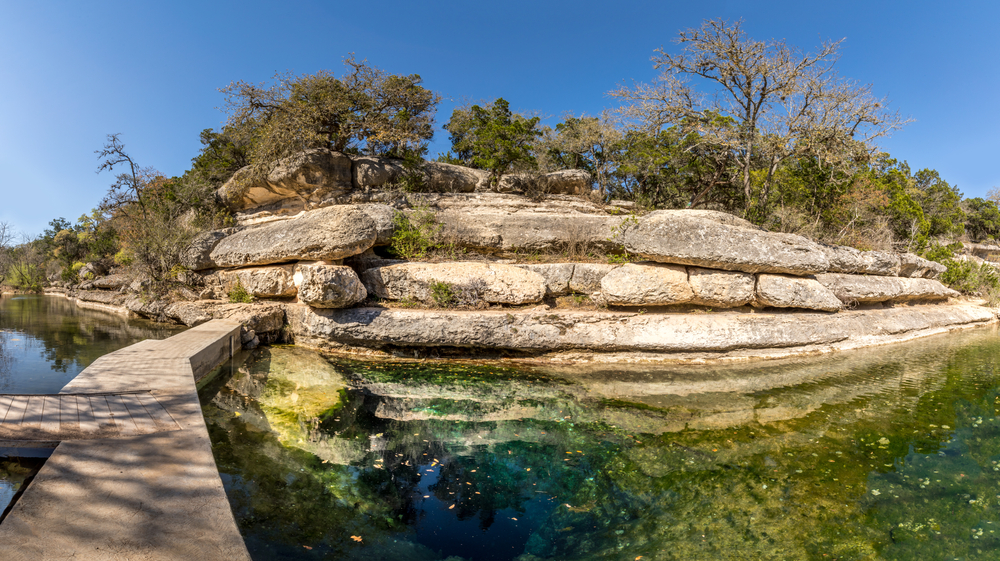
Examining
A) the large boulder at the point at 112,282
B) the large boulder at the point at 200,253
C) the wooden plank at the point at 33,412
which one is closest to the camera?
the wooden plank at the point at 33,412

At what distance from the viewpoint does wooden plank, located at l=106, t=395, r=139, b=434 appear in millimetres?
3648

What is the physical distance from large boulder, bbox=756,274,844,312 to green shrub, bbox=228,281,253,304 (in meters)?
12.9

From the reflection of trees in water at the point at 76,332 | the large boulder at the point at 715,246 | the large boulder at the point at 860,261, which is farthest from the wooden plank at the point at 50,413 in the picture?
the large boulder at the point at 860,261

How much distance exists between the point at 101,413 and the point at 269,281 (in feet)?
23.7

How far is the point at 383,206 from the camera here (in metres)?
11.7

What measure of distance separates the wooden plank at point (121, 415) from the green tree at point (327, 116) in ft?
39.8

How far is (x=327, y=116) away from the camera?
49.0ft

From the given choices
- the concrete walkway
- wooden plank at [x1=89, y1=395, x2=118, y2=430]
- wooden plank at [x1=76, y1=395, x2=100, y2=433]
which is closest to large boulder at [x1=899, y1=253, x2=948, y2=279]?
the concrete walkway

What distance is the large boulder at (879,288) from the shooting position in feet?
38.4

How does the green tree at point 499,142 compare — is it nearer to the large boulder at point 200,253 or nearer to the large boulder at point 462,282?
the large boulder at point 462,282

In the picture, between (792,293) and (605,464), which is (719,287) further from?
(605,464)

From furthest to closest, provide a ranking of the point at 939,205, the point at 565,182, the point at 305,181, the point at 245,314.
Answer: the point at 939,205
the point at 565,182
the point at 305,181
the point at 245,314

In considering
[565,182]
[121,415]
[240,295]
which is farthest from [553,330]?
[565,182]

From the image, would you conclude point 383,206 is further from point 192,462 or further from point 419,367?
point 192,462
